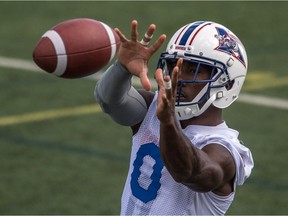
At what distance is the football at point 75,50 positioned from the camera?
5.55 m

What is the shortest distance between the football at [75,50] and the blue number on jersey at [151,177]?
699 mm

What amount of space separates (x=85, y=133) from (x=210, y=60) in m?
4.83

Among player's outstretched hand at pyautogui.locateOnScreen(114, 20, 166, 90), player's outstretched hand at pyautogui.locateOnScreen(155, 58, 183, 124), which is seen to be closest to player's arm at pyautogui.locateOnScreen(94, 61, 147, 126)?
player's outstretched hand at pyautogui.locateOnScreen(114, 20, 166, 90)

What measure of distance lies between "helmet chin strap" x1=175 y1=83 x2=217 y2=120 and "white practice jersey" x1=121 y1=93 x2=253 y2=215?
0.10m

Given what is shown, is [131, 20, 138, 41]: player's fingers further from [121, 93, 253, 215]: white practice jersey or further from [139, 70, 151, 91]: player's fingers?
[121, 93, 253, 215]: white practice jersey

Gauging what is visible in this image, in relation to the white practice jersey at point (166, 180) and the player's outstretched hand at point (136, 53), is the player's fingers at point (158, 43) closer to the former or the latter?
the player's outstretched hand at point (136, 53)

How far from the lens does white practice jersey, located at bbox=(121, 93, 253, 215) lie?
486 cm

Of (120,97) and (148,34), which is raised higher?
(148,34)

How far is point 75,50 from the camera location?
18.4 ft

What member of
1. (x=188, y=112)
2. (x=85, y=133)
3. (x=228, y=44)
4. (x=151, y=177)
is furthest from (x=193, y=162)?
(x=85, y=133)

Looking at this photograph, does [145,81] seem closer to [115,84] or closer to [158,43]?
[158,43]

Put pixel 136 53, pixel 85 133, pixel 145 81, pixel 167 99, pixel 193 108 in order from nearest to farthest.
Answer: pixel 167 99 < pixel 145 81 < pixel 193 108 < pixel 136 53 < pixel 85 133

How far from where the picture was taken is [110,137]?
9.58m

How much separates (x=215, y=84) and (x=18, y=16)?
9.78 m
